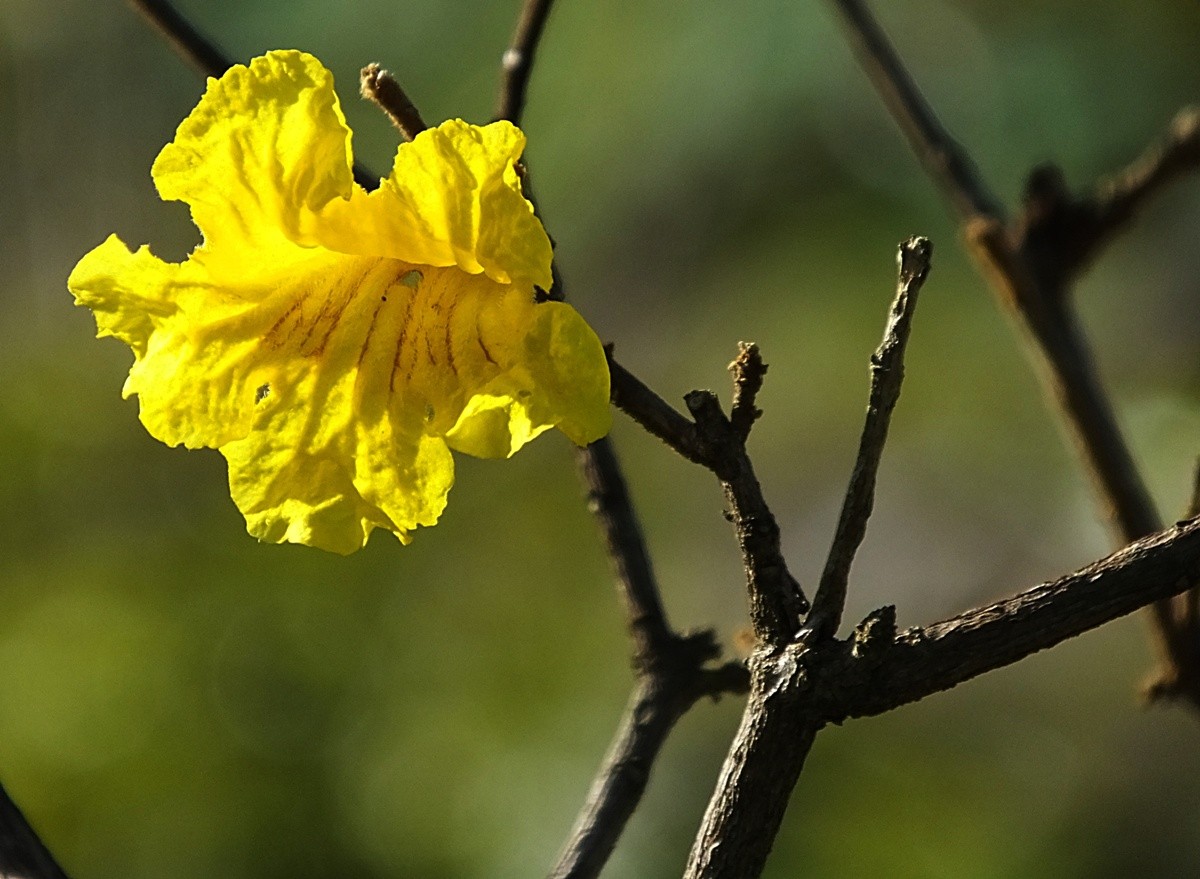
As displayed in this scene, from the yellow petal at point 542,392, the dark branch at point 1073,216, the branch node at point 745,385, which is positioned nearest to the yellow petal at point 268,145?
the yellow petal at point 542,392

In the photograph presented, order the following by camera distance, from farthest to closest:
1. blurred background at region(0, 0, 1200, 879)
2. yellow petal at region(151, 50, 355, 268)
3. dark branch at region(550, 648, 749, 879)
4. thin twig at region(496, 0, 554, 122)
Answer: blurred background at region(0, 0, 1200, 879) → thin twig at region(496, 0, 554, 122) → dark branch at region(550, 648, 749, 879) → yellow petal at region(151, 50, 355, 268)

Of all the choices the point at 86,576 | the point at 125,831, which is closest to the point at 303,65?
the point at 125,831

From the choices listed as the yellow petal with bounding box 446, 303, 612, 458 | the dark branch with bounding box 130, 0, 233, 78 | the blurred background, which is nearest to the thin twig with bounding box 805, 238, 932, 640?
the yellow petal with bounding box 446, 303, 612, 458

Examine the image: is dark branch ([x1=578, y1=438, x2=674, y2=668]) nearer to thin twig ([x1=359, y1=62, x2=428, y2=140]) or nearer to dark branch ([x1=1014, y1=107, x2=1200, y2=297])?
thin twig ([x1=359, y1=62, x2=428, y2=140])

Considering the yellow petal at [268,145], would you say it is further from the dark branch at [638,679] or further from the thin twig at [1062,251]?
the thin twig at [1062,251]

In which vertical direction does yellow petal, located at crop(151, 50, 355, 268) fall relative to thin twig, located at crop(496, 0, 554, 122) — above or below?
below

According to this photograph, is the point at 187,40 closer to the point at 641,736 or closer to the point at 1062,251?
the point at 641,736

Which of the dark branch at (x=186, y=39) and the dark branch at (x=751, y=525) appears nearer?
the dark branch at (x=751, y=525)

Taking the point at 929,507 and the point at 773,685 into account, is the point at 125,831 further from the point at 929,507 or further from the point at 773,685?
the point at 773,685

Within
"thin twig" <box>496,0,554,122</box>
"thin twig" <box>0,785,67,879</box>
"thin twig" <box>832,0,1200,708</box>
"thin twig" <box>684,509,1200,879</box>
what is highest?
"thin twig" <box>832,0,1200,708</box>
